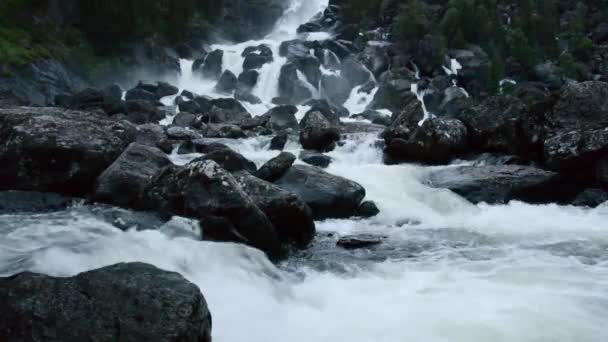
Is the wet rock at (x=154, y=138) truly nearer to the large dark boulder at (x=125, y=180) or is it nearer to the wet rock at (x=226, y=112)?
the large dark boulder at (x=125, y=180)

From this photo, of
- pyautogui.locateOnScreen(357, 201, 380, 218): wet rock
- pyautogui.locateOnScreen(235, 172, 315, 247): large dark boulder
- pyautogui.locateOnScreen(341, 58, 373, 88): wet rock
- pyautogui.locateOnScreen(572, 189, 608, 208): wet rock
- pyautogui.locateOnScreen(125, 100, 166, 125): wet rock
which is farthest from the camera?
pyautogui.locateOnScreen(341, 58, 373, 88): wet rock

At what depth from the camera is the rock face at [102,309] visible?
482 centimetres

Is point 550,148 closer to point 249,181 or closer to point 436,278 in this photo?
point 436,278

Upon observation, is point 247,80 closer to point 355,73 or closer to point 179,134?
point 355,73

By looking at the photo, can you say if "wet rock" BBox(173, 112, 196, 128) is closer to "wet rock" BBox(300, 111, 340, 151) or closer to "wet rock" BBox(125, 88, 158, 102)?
"wet rock" BBox(300, 111, 340, 151)

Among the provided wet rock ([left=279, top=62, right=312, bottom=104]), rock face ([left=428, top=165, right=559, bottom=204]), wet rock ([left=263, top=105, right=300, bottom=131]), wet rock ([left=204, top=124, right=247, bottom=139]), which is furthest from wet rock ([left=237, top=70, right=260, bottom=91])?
rock face ([left=428, top=165, right=559, bottom=204])

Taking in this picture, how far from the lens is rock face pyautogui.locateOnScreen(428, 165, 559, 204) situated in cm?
1421

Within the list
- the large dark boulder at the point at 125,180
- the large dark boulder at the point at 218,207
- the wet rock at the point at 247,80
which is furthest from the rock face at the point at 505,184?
the wet rock at the point at 247,80

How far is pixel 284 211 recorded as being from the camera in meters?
10.5

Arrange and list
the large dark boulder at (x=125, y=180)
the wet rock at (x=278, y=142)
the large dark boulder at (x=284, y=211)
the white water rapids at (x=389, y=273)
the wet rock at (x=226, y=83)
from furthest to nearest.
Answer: the wet rock at (x=226, y=83) → the wet rock at (x=278, y=142) → the large dark boulder at (x=125, y=180) → the large dark boulder at (x=284, y=211) → the white water rapids at (x=389, y=273)

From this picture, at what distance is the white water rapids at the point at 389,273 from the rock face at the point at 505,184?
1497 millimetres

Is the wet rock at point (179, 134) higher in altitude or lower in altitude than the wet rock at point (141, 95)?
lower

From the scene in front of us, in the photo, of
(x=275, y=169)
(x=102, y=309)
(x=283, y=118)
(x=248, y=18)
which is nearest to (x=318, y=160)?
(x=275, y=169)

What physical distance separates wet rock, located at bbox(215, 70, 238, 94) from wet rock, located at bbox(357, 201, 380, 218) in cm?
3338
